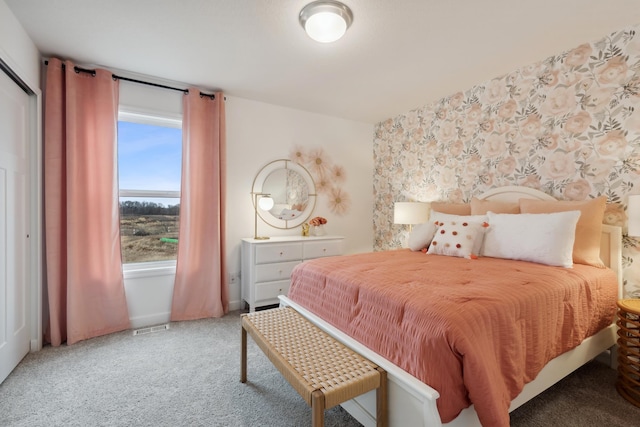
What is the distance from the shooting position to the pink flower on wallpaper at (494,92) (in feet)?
9.30

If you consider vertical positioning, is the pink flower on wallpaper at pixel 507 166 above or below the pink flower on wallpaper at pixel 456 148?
below

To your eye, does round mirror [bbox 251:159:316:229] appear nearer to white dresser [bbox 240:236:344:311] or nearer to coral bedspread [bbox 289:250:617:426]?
white dresser [bbox 240:236:344:311]

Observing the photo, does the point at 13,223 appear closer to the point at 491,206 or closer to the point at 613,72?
the point at 491,206

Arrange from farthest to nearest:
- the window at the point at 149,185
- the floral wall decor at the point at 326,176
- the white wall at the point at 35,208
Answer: the floral wall decor at the point at 326,176
the window at the point at 149,185
the white wall at the point at 35,208

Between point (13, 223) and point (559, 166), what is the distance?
4.06 meters

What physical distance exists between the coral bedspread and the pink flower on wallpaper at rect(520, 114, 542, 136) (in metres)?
1.25

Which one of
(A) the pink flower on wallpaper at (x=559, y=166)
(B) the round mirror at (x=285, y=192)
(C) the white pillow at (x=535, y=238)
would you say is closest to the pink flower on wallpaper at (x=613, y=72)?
(A) the pink flower on wallpaper at (x=559, y=166)

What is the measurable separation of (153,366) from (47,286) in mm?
1187

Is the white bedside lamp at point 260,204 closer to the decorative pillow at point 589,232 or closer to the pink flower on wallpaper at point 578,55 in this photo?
the decorative pillow at point 589,232

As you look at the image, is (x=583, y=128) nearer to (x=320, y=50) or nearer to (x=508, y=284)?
(x=508, y=284)

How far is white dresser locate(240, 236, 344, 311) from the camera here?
306 centimetres

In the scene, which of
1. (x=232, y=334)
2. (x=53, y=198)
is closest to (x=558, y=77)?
(x=232, y=334)

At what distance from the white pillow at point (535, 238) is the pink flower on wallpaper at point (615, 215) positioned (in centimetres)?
40

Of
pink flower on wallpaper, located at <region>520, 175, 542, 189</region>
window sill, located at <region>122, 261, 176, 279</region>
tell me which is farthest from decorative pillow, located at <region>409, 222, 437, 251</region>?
window sill, located at <region>122, 261, 176, 279</region>
